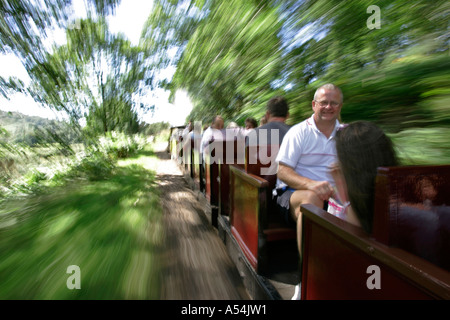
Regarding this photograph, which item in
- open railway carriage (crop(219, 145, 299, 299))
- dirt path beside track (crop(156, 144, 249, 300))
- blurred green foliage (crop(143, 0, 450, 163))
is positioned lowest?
dirt path beside track (crop(156, 144, 249, 300))

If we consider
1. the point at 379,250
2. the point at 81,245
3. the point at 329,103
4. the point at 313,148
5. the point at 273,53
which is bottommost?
the point at 81,245

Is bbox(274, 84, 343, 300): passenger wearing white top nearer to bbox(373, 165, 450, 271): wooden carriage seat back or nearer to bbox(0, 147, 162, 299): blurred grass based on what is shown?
bbox(373, 165, 450, 271): wooden carriage seat back

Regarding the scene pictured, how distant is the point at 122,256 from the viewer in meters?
2.65

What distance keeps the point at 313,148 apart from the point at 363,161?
1179 mm

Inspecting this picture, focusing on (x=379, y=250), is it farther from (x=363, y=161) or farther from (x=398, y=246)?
(x=363, y=161)

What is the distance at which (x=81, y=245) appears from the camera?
2.82 meters

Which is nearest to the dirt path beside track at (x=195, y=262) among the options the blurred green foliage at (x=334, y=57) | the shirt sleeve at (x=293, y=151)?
the shirt sleeve at (x=293, y=151)

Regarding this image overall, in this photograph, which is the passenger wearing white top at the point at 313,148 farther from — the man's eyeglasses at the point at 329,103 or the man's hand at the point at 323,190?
the man's hand at the point at 323,190

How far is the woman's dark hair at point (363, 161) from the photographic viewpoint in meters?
0.96

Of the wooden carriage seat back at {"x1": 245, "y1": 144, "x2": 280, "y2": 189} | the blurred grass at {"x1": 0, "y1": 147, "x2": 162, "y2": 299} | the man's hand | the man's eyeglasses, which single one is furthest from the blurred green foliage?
the blurred grass at {"x1": 0, "y1": 147, "x2": 162, "y2": 299}

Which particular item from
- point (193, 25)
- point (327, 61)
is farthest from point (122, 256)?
point (193, 25)

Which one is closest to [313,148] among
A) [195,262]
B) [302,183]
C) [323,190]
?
[302,183]

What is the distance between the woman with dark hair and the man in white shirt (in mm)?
1021

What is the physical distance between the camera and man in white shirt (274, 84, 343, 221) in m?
2.09
